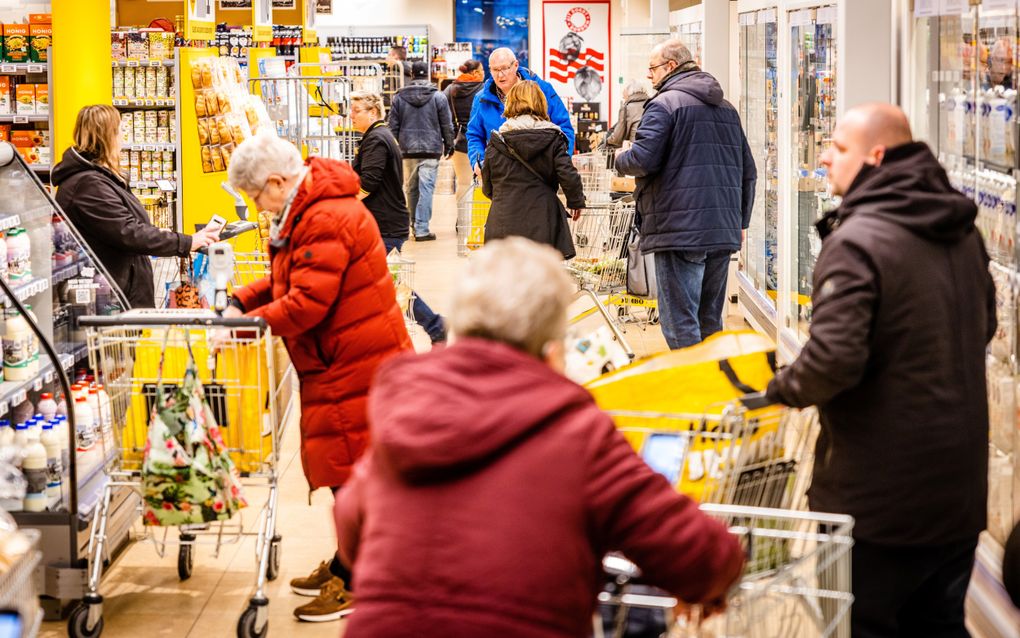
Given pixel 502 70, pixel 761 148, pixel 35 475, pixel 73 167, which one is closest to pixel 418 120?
pixel 502 70

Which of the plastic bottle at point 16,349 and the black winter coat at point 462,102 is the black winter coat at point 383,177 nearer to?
the plastic bottle at point 16,349

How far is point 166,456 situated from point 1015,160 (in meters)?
2.78

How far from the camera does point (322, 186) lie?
431cm

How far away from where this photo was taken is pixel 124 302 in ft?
17.6

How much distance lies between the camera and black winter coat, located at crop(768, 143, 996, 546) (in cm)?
303

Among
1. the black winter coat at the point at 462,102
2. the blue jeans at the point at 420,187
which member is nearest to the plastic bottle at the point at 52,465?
the blue jeans at the point at 420,187

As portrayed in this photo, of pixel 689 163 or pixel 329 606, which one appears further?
pixel 689 163

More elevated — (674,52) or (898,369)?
(674,52)

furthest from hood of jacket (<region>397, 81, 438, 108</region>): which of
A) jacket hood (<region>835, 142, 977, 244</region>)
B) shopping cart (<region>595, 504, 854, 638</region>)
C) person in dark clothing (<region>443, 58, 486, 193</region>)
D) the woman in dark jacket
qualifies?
shopping cart (<region>595, 504, 854, 638</region>)

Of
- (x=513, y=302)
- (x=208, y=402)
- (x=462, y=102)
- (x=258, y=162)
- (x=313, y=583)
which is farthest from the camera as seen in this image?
(x=462, y=102)

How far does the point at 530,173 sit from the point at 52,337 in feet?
10.2

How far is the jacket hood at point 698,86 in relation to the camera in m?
6.64

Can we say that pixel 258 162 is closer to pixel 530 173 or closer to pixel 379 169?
pixel 530 173

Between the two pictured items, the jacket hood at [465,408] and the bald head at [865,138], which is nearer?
the jacket hood at [465,408]
